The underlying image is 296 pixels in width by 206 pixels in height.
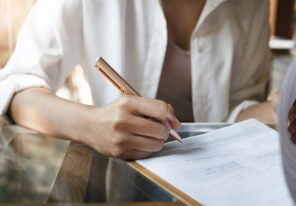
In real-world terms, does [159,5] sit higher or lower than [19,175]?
higher

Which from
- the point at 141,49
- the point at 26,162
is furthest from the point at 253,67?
the point at 26,162

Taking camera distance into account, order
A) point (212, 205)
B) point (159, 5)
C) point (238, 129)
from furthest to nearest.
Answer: point (159, 5) → point (238, 129) → point (212, 205)

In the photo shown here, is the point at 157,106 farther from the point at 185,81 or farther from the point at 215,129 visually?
the point at 185,81

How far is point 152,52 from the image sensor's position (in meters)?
0.90

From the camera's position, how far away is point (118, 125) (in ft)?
1.85

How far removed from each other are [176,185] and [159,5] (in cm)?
46

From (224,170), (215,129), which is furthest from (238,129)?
(224,170)

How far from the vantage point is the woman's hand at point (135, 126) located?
0.56m

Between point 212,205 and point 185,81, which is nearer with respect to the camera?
point 212,205

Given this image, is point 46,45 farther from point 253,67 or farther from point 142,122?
point 253,67

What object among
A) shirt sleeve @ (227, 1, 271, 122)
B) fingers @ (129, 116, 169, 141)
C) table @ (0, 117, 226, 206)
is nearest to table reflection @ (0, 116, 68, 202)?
table @ (0, 117, 226, 206)

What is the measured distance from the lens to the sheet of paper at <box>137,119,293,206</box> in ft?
1.57

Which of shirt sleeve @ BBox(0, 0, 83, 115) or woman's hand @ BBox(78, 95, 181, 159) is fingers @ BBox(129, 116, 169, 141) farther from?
shirt sleeve @ BBox(0, 0, 83, 115)

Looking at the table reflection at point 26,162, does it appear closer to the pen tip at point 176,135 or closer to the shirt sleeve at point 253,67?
the pen tip at point 176,135
